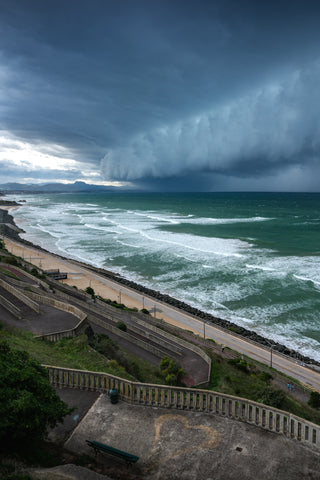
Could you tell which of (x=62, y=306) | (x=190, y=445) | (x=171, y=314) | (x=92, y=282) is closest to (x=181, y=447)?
(x=190, y=445)

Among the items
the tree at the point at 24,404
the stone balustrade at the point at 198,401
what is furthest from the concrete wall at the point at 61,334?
the tree at the point at 24,404

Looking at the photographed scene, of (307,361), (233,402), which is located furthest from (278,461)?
(307,361)

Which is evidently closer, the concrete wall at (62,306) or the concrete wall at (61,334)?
the concrete wall at (61,334)

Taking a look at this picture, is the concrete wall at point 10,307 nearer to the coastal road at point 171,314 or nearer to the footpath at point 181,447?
the footpath at point 181,447

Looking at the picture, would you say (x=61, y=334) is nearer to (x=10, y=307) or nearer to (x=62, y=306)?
(x=62, y=306)

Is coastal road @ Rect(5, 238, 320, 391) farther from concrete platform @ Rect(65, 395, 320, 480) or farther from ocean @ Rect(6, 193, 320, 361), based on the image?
concrete platform @ Rect(65, 395, 320, 480)

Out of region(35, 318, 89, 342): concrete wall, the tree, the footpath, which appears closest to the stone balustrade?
the footpath

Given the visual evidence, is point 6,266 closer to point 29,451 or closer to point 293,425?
point 29,451
